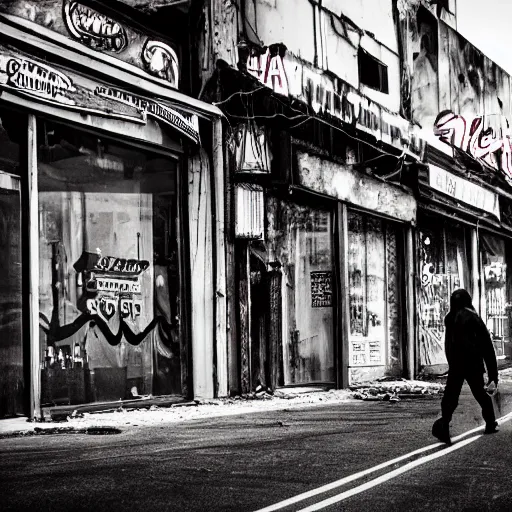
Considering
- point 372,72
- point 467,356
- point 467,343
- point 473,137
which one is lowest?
point 467,356

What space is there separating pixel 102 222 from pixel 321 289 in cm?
664

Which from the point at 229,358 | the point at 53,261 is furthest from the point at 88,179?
the point at 229,358

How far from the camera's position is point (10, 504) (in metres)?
6.34

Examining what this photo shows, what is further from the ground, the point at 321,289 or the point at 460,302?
the point at 321,289

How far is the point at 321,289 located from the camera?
755 inches

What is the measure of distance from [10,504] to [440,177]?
63.5ft

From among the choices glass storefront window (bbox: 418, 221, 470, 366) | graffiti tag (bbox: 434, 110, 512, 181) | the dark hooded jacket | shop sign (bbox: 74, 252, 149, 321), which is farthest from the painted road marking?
graffiti tag (bbox: 434, 110, 512, 181)

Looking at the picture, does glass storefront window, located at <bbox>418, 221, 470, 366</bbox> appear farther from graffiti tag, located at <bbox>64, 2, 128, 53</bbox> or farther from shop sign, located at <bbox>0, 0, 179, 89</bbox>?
graffiti tag, located at <bbox>64, 2, 128, 53</bbox>

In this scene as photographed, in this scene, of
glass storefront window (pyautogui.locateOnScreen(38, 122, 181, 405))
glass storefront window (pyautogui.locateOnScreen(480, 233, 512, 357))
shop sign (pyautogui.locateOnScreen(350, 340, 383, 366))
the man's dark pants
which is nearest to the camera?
the man's dark pants

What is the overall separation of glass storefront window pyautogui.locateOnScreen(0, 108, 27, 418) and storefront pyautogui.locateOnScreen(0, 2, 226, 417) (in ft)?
0.06

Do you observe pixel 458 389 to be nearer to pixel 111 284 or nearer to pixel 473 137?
pixel 111 284

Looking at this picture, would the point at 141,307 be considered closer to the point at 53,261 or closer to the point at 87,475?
the point at 53,261

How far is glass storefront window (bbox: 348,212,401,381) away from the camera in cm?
2050

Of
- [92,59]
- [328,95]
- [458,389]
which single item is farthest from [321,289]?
[458,389]
